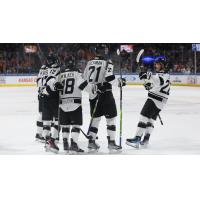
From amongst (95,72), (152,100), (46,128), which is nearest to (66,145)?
(46,128)

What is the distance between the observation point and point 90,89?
5016mm

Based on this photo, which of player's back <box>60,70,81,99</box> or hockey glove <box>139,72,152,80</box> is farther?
hockey glove <box>139,72,152,80</box>

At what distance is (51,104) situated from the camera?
513cm

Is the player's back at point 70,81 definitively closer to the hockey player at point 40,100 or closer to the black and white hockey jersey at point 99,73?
the black and white hockey jersey at point 99,73

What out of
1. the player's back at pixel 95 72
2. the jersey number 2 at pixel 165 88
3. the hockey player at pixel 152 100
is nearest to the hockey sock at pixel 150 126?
the hockey player at pixel 152 100

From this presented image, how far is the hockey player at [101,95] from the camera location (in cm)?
505

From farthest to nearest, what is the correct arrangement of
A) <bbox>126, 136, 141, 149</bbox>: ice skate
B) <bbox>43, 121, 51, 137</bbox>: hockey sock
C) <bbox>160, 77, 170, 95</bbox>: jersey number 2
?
<bbox>160, 77, 170, 95</bbox>: jersey number 2 → <bbox>126, 136, 141, 149</bbox>: ice skate → <bbox>43, 121, 51, 137</bbox>: hockey sock

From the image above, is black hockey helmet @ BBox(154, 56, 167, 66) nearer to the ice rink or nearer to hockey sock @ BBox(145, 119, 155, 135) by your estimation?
the ice rink

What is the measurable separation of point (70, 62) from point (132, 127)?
887 millimetres

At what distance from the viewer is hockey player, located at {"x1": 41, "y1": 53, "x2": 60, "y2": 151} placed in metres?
5.09

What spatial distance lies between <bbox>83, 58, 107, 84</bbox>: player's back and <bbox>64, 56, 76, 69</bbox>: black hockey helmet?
13 cm

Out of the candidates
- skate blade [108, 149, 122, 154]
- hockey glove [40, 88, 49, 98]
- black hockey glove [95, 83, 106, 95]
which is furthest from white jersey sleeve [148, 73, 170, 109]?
hockey glove [40, 88, 49, 98]

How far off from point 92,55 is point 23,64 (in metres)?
1.03
